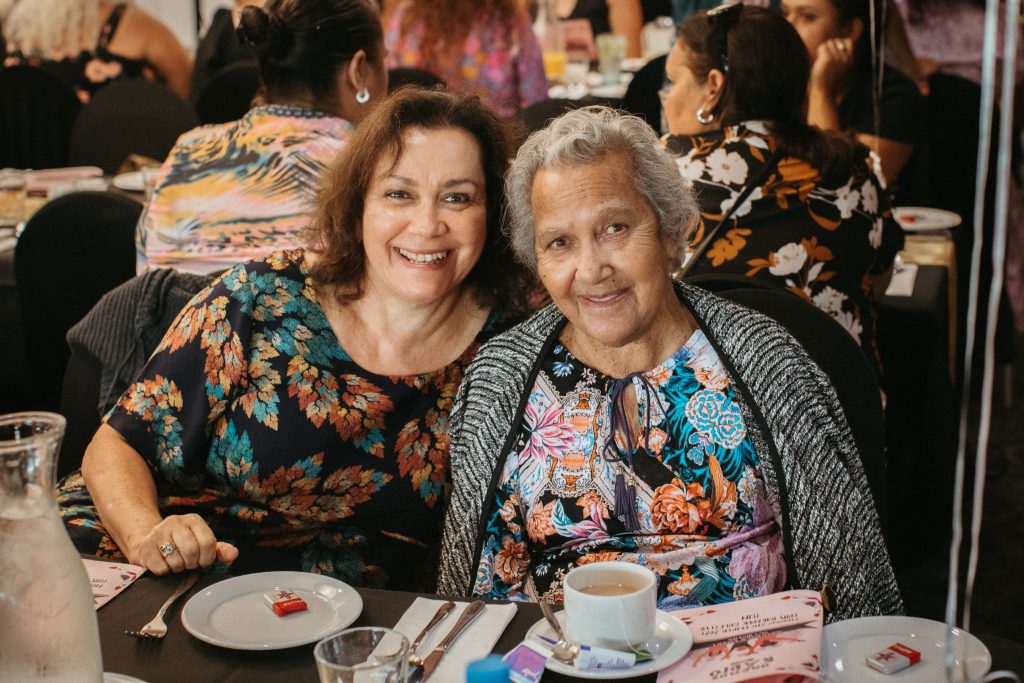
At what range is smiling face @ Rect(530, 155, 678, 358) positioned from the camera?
1.82m

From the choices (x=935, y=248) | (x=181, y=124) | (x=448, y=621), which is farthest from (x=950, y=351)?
(x=181, y=124)

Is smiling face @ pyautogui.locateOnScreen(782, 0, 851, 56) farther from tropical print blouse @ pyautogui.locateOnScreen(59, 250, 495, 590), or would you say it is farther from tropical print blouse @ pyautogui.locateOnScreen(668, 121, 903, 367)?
tropical print blouse @ pyautogui.locateOnScreen(59, 250, 495, 590)

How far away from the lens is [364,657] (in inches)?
46.5

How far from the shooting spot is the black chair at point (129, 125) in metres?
4.79

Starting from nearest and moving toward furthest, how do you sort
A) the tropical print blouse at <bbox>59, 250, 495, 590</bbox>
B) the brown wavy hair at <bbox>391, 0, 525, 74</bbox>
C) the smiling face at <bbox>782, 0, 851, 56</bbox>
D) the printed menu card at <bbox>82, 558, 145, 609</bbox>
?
the printed menu card at <bbox>82, 558, 145, 609</bbox> → the tropical print blouse at <bbox>59, 250, 495, 590</bbox> → the smiling face at <bbox>782, 0, 851, 56</bbox> → the brown wavy hair at <bbox>391, 0, 525, 74</bbox>

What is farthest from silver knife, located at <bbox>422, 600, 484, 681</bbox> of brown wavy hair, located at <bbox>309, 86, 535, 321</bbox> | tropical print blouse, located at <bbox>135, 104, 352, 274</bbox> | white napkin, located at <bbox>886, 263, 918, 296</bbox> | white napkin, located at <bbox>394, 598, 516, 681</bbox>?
white napkin, located at <bbox>886, 263, 918, 296</bbox>

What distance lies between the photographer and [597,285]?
181 cm

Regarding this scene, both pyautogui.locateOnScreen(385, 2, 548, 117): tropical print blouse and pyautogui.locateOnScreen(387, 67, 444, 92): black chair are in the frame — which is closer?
pyautogui.locateOnScreen(387, 67, 444, 92): black chair

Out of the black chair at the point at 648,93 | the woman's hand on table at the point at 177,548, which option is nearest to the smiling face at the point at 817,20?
the black chair at the point at 648,93

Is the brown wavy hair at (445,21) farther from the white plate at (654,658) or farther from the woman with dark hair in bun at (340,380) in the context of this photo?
the white plate at (654,658)

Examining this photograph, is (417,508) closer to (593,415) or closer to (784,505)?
(593,415)

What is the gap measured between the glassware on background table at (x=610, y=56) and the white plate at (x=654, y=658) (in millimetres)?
4649

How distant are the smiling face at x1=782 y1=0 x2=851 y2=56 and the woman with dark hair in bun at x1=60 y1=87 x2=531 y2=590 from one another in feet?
7.34

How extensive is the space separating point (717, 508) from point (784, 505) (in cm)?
10
